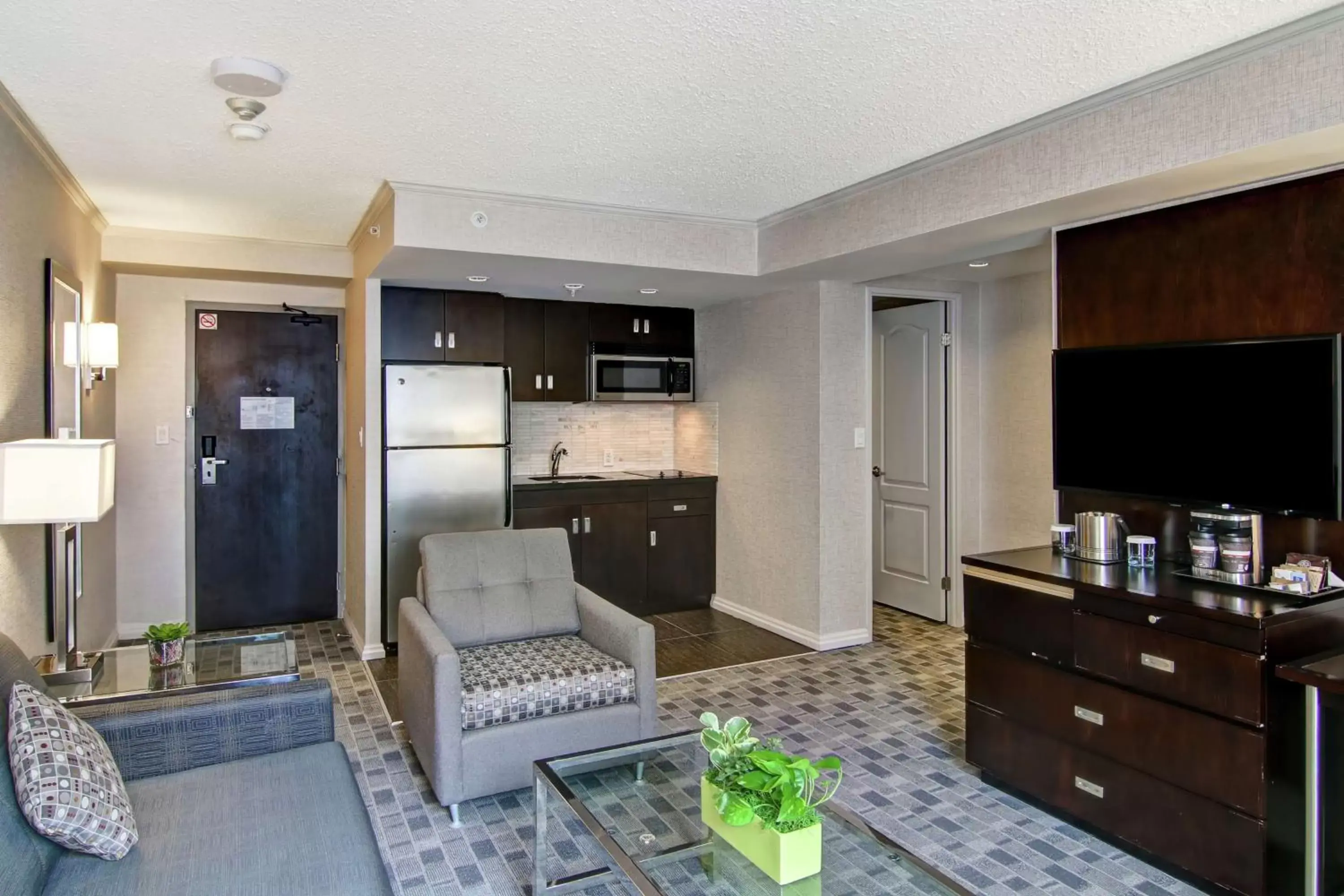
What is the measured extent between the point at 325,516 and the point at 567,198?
290 centimetres

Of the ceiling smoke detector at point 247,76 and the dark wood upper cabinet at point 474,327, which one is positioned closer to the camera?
the ceiling smoke detector at point 247,76

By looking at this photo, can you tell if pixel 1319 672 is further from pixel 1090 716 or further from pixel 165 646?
pixel 165 646

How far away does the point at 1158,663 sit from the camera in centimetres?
249

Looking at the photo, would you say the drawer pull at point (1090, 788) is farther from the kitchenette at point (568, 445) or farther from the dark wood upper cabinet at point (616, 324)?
the dark wood upper cabinet at point (616, 324)

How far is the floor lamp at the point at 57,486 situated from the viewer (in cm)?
238

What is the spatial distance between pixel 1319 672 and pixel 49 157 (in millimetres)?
4473

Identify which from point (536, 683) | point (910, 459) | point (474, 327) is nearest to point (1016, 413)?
point (910, 459)

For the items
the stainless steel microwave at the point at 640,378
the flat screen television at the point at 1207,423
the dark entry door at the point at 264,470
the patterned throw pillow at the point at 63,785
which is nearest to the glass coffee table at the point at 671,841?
the patterned throw pillow at the point at 63,785

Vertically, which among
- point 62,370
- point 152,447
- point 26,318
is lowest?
point 152,447

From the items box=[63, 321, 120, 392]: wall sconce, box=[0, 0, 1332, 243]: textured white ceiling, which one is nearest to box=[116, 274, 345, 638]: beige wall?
box=[63, 321, 120, 392]: wall sconce

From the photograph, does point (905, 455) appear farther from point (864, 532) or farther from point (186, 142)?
point (186, 142)

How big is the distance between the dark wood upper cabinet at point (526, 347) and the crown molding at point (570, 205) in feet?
4.94

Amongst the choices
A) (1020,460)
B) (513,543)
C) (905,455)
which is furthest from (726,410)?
(513,543)

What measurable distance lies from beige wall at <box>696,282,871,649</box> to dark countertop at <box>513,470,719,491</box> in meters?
0.38
